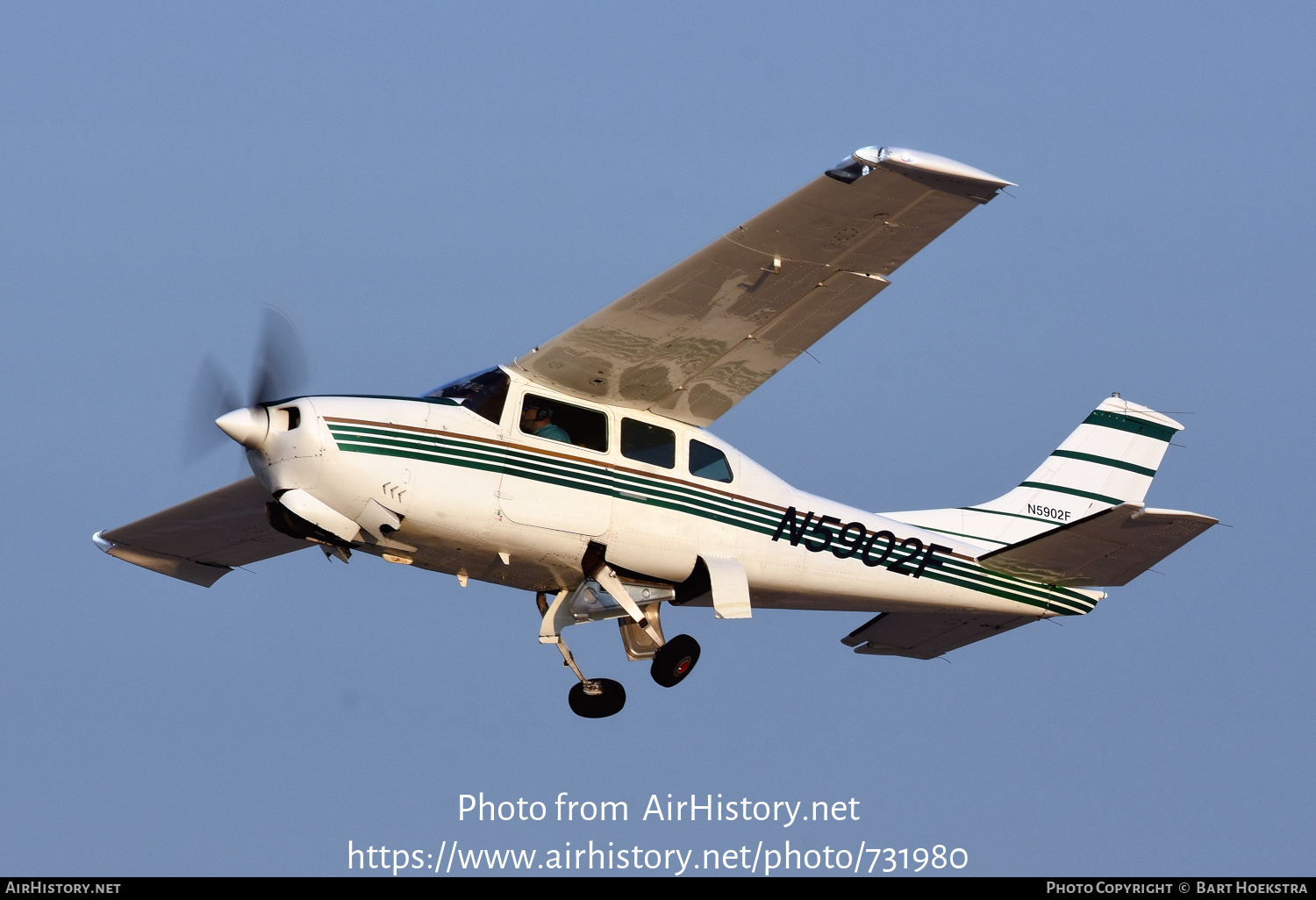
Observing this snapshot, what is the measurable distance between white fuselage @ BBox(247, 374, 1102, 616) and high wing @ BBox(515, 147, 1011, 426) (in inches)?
14.5

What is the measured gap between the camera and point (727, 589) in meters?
15.3

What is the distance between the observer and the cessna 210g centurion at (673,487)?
13789 mm

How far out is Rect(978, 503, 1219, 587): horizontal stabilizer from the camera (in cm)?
1507

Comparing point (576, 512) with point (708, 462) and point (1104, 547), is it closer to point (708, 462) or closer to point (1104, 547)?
point (708, 462)

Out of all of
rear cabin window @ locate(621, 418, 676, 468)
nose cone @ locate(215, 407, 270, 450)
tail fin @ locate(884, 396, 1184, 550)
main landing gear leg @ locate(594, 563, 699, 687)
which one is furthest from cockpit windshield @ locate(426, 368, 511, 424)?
tail fin @ locate(884, 396, 1184, 550)

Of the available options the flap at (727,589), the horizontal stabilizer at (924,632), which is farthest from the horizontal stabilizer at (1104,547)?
the flap at (727,589)

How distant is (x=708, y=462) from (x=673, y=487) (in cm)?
50

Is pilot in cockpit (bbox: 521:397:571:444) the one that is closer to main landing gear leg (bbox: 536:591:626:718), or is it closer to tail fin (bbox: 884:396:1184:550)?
main landing gear leg (bbox: 536:591:626:718)

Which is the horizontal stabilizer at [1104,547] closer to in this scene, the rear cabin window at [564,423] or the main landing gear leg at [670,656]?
the main landing gear leg at [670,656]

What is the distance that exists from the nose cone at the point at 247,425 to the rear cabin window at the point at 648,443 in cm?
318

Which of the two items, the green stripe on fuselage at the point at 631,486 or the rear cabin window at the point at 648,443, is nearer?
the green stripe on fuselage at the point at 631,486

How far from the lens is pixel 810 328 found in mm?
14883

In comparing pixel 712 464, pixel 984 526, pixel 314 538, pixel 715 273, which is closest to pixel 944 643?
pixel 984 526

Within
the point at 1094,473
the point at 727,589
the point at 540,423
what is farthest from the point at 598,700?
the point at 1094,473
